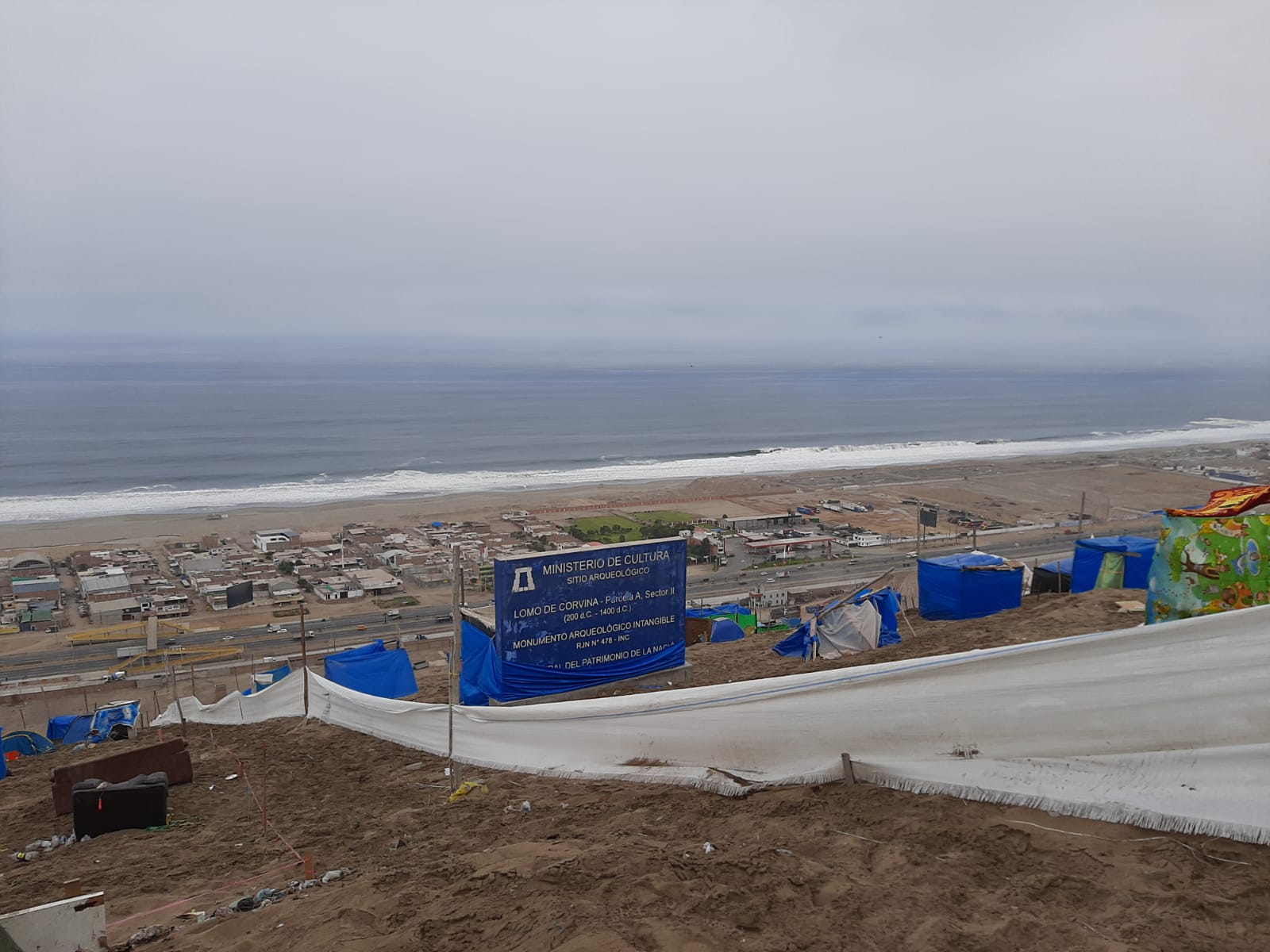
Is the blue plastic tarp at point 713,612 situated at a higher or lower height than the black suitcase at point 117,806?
lower

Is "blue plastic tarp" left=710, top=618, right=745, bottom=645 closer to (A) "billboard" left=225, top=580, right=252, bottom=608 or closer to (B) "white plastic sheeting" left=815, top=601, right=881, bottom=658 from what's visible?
(B) "white plastic sheeting" left=815, top=601, right=881, bottom=658

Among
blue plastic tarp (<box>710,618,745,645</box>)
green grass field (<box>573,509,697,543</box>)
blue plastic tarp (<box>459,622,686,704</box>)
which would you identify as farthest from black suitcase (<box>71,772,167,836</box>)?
green grass field (<box>573,509,697,543</box>)

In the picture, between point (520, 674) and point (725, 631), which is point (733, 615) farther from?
point (520, 674)

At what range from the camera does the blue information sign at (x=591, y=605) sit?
9234 millimetres

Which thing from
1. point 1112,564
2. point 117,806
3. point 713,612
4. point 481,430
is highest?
point 1112,564

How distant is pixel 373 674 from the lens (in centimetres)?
1342

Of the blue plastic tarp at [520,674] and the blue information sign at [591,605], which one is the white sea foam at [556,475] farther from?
the blue information sign at [591,605]

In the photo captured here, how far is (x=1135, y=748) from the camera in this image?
4438 mm

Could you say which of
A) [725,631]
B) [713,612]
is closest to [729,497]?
[713,612]

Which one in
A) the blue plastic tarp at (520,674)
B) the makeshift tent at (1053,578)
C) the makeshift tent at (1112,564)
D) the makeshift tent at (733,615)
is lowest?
the makeshift tent at (733,615)

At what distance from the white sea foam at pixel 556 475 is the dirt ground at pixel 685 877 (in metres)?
43.4

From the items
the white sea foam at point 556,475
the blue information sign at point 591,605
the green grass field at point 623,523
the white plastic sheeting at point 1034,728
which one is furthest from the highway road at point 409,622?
the white sea foam at point 556,475

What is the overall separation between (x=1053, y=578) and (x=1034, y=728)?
33.4ft

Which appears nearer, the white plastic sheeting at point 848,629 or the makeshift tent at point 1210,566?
the makeshift tent at point 1210,566
